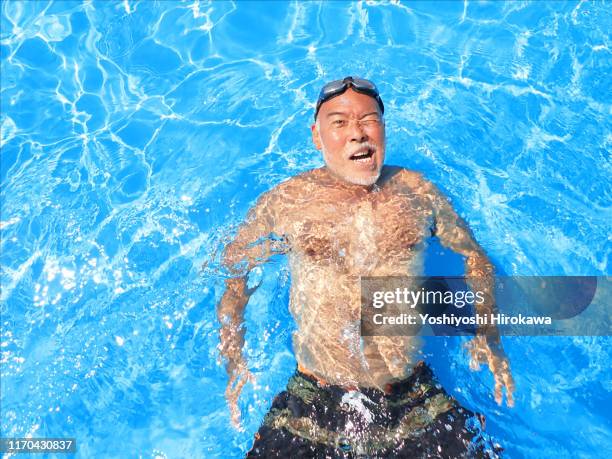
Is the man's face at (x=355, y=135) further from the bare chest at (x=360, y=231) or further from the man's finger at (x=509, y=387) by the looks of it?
the man's finger at (x=509, y=387)

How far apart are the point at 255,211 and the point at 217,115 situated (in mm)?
2458

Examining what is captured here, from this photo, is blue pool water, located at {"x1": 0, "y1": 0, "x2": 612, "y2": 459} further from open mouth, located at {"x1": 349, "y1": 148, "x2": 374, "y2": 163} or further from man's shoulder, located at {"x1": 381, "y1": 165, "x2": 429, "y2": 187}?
open mouth, located at {"x1": 349, "y1": 148, "x2": 374, "y2": 163}

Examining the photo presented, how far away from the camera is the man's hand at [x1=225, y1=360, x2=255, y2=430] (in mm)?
4383

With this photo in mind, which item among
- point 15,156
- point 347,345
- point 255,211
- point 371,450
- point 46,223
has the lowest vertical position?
point 371,450

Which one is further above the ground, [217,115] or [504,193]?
[217,115]

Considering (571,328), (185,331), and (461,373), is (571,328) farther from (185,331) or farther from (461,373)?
(185,331)

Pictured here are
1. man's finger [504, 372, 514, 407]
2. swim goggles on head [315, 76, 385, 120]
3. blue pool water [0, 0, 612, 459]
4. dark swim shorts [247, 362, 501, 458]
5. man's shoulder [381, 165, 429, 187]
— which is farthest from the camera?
blue pool water [0, 0, 612, 459]

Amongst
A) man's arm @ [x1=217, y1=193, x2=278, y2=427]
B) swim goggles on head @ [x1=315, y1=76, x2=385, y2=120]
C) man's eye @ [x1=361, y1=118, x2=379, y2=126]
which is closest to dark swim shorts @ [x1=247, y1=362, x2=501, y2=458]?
man's arm @ [x1=217, y1=193, x2=278, y2=427]

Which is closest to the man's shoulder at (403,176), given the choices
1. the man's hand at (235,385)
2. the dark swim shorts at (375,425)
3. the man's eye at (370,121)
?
the man's eye at (370,121)

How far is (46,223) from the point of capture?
6043 mm

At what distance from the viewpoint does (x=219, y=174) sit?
630 cm

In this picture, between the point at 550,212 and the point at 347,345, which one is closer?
the point at 347,345

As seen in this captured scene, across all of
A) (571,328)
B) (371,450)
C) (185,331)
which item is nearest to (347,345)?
(371,450)

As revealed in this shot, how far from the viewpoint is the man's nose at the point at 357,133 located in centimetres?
421
